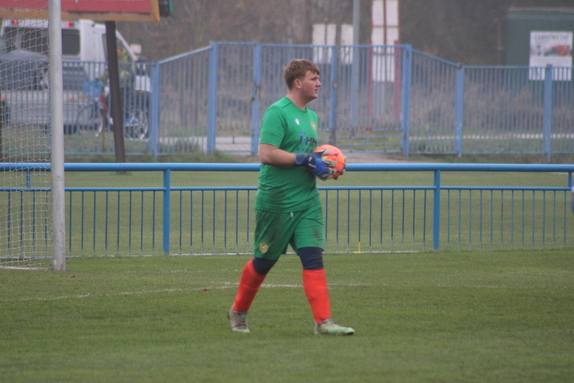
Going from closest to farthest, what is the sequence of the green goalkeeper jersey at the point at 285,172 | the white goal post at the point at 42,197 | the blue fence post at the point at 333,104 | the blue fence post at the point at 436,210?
the green goalkeeper jersey at the point at 285,172, the white goal post at the point at 42,197, the blue fence post at the point at 436,210, the blue fence post at the point at 333,104

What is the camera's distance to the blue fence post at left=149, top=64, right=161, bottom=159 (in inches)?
858

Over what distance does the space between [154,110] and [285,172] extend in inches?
653

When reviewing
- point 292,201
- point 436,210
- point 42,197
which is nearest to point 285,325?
point 292,201

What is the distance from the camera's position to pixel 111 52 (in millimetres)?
18406

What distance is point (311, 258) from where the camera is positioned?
5.77 metres

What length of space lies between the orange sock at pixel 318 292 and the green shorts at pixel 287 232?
21 cm

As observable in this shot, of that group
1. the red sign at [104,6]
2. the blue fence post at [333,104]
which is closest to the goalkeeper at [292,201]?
the red sign at [104,6]

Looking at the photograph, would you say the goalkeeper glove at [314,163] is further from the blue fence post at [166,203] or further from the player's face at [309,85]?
the blue fence post at [166,203]

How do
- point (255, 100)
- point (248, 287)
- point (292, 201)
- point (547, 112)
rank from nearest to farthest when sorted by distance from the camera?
point (292, 201)
point (248, 287)
point (255, 100)
point (547, 112)

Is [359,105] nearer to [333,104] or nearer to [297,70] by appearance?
[333,104]

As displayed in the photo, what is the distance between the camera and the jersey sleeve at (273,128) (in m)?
5.79

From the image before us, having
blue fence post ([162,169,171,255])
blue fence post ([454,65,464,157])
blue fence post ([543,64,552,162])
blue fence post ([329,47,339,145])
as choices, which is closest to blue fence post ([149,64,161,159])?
blue fence post ([329,47,339,145])

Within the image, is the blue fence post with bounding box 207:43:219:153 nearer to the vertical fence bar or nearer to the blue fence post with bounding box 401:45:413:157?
the blue fence post with bounding box 401:45:413:157

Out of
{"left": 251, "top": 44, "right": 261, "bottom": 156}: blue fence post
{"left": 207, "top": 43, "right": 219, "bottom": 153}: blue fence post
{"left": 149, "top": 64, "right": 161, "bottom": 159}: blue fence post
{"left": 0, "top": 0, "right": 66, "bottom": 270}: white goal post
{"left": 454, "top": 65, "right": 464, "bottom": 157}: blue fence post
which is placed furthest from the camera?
{"left": 454, "top": 65, "right": 464, "bottom": 157}: blue fence post
